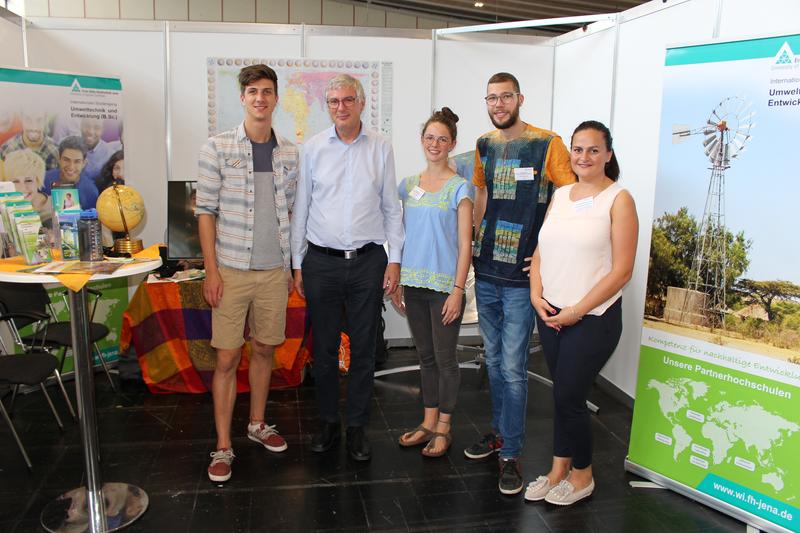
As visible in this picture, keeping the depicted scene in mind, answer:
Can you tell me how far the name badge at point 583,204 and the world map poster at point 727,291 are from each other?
617 mm

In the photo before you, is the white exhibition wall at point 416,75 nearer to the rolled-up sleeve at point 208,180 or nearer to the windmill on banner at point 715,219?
the windmill on banner at point 715,219

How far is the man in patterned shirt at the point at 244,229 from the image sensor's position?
2.66m

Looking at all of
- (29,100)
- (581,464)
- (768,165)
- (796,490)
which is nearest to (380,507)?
(581,464)

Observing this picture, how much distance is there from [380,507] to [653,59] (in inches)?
115

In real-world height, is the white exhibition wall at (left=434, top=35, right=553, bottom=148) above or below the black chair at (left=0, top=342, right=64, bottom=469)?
above

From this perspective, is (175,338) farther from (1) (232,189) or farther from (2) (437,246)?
(2) (437,246)

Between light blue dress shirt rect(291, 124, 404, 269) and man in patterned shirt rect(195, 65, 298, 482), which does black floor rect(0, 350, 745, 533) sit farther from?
light blue dress shirt rect(291, 124, 404, 269)

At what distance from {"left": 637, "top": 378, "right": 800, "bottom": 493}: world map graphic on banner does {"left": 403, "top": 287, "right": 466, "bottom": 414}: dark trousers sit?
0.92 metres

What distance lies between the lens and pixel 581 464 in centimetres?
268

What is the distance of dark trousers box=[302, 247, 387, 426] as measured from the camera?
285cm

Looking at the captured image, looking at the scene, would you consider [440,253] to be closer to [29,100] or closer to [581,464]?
[581,464]

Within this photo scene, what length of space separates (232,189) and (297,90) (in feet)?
6.86

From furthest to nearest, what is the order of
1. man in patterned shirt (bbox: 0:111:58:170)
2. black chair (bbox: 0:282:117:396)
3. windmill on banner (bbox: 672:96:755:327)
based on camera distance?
man in patterned shirt (bbox: 0:111:58:170) → black chair (bbox: 0:282:117:396) → windmill on banner (bbox: 672:96:755:327)

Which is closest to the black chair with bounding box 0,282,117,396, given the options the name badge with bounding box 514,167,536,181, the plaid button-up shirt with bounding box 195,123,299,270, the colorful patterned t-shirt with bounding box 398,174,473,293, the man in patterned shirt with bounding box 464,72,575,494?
the plaid button-up shirt with bounding box 195,123,299,270
